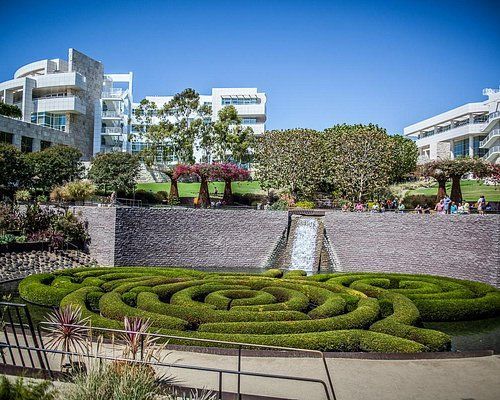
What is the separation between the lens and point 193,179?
69.7 metres

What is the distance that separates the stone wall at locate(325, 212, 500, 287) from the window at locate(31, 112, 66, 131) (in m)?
48.9

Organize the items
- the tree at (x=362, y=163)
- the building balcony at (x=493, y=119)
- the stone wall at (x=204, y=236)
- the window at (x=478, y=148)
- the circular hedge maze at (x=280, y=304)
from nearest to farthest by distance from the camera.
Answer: the circular hedge maze at (x=280, y=304), the stone wall at (x=204, y=236), the tree at (x=362, y=163), the building balcony at (x=493, y=119), the window at (x=478, y=148)

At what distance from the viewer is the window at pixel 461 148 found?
240ft

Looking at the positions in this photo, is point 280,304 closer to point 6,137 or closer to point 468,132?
point 6,137

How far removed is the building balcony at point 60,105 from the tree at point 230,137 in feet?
71.2

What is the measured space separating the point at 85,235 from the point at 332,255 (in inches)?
684

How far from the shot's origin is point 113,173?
51500 millimetres

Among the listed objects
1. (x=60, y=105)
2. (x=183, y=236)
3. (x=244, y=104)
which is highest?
(x=244, y=104)

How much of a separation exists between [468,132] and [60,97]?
194 feet

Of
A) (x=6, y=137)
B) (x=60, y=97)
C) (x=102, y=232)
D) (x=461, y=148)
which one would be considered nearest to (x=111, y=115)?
(x=60, y=97)

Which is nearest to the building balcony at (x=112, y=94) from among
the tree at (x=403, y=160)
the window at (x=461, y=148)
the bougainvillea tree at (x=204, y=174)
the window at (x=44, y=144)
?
the window at (x=44, y=144)

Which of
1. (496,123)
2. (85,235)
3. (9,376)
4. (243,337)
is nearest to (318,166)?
(85,235)

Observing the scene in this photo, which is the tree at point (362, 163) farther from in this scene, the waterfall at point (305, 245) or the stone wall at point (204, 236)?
the stone wall at point (204, 236)

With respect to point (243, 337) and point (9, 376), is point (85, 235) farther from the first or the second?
point (9, 376)
